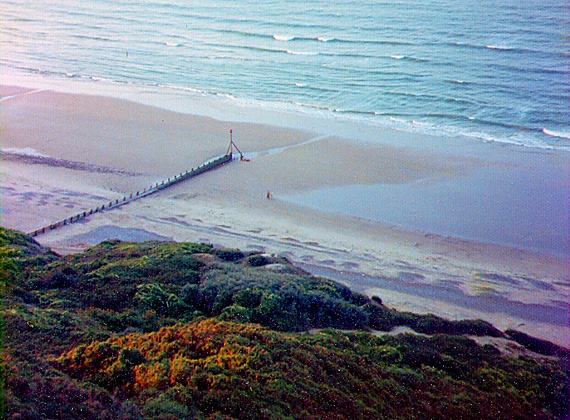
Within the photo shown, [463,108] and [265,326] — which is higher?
Answer: [463,108]

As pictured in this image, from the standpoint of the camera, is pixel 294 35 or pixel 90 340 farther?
pixel 294 35

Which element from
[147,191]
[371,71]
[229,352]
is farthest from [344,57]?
[229,352]

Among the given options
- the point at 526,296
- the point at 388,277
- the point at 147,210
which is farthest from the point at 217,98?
the point at 526,296

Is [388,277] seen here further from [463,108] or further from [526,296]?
[463,108]

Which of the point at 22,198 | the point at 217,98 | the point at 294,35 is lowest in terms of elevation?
the point at 22,198

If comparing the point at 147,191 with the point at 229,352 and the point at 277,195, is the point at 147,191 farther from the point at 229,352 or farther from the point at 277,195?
the point at 229,352

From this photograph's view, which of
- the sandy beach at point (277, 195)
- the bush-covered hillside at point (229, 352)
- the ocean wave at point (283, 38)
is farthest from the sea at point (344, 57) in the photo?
the bush-covered hillside at point (229, 352)

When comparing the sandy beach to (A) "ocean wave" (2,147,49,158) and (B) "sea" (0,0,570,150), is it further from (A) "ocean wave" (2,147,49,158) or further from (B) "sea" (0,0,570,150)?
(B) "sea" (0,0,570,150)
